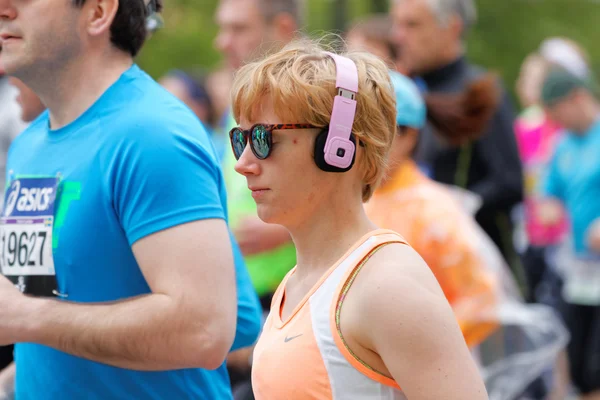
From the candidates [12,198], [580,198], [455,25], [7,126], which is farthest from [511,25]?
[12,198]

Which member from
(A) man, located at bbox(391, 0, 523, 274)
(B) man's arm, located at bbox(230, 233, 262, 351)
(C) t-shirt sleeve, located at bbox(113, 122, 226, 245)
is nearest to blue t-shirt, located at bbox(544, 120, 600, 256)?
(A) man, located at bbox(391, 0, 523, 274)

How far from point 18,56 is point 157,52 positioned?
1614 cm

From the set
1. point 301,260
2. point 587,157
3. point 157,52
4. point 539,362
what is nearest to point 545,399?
point 539,362

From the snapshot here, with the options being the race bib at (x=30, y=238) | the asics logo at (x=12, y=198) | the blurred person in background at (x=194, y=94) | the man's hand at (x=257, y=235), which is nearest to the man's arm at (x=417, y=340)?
the race bib at (x=30, y=238)

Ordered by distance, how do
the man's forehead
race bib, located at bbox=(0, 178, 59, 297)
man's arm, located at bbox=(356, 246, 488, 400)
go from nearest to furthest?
man's arm, located at bbox=(356, 246, 488, 400), race bib, located at bbox=(0, 178, 59, 297), the man's forehead

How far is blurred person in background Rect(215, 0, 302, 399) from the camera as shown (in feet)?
15.3

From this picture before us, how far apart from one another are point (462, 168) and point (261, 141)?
148 inches

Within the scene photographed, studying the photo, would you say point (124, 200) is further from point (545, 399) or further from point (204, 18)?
point (204, 18)

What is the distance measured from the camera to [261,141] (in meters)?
2.16

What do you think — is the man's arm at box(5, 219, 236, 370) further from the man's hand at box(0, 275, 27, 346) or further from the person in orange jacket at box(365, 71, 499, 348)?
the person in orange jacket at box(365, 71, 499, 348)

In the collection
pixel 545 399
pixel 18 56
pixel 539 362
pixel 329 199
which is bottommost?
pixel 545 399

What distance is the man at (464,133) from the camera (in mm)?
5738

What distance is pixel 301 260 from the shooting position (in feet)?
7.40

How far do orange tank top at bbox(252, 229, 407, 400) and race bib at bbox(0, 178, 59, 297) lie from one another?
25.9 inches
